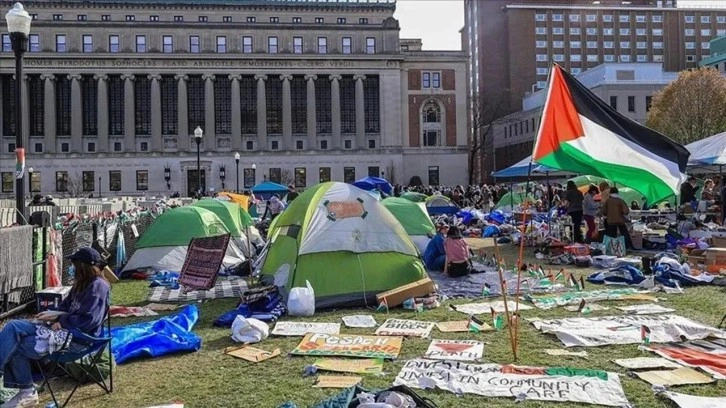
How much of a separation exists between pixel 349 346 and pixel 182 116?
64.5m

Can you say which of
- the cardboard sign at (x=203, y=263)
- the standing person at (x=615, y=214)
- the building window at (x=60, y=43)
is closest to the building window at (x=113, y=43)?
the building window at (x=60, y=43)

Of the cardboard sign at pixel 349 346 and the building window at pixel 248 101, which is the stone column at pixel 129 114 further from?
the cardboard sign at pixel 349 346

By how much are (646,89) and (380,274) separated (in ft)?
208

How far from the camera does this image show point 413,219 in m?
17.0

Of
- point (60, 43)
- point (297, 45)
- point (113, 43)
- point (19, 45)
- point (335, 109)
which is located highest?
point (297, 45)

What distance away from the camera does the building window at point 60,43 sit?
217 feet

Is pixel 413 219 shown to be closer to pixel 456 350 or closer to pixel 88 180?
pixel 456 350

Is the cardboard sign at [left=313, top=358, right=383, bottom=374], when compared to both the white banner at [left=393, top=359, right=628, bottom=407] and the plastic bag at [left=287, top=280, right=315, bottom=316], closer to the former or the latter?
the white banner at [left=393, top=359, right=628, bottom=407]

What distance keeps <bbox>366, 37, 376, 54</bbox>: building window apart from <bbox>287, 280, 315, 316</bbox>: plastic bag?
207ft

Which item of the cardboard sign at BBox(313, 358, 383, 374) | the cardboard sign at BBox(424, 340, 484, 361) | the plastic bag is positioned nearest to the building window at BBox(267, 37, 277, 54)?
the plastic bag

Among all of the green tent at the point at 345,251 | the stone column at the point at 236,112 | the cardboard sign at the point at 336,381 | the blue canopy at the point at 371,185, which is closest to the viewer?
the cardboard sign at the point at 336,381

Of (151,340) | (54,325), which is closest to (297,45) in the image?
(151,340)

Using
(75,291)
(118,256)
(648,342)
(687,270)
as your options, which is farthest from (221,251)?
(687,270)

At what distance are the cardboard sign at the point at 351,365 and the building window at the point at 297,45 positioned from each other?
65.4 meters
